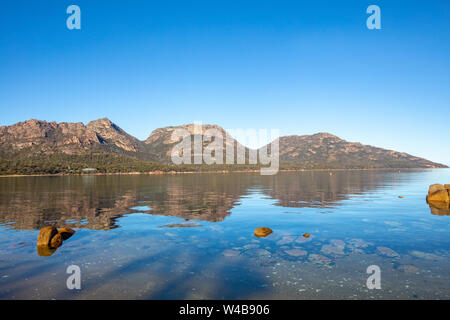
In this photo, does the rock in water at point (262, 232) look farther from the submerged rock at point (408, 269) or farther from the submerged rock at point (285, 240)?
the submerged rock at point (408, 269)

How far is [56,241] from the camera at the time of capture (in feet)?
82.6

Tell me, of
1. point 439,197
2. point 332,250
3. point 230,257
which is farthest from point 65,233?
point 439,197

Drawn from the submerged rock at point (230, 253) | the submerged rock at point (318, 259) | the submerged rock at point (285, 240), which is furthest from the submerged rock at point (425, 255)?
the submerged rock at point (230, 253)

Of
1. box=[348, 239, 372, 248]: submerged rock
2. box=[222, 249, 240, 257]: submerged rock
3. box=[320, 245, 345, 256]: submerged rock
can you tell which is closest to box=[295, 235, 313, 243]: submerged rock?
box=[320, 245, 345, 256]: submerged rock

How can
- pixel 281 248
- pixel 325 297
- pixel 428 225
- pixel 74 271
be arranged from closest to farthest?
pixel 325 297 → pixel 74 271 → pixel 281 248 → pixel 428 225

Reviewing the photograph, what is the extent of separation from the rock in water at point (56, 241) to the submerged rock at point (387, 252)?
27.2 metres

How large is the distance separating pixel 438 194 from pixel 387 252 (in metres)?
42.4

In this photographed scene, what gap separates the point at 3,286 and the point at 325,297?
59.4 feet

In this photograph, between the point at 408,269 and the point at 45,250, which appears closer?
the point at 408,269

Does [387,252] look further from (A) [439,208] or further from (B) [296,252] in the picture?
(A) [439,208]

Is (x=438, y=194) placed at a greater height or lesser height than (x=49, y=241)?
greater
